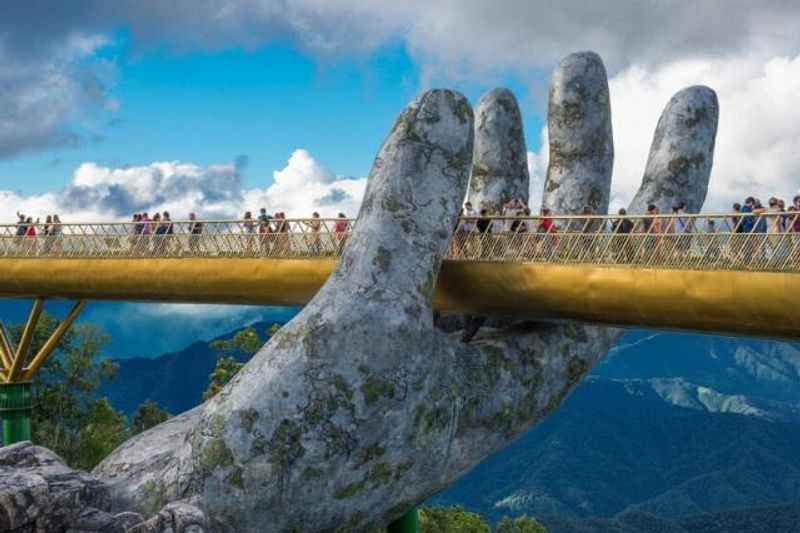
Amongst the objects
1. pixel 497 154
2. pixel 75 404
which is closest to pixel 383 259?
pixel 497 154

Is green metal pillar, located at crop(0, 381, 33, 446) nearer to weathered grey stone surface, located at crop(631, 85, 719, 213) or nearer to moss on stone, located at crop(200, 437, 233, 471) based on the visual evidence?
moss on stone, located at crop(200, 437, 233, 471)

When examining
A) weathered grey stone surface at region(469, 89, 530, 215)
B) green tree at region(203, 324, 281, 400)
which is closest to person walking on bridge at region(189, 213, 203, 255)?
weathered grey stone surface at region(469, 89, 530, 215)

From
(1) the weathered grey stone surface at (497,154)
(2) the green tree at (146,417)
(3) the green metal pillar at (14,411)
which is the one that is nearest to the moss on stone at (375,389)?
(1) the weathered grey stone surface at (497,154)

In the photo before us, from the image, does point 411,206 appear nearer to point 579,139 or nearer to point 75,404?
point 579,139

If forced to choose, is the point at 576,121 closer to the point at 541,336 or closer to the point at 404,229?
the point at 541,336

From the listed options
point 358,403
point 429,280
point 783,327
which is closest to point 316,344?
point 358,403

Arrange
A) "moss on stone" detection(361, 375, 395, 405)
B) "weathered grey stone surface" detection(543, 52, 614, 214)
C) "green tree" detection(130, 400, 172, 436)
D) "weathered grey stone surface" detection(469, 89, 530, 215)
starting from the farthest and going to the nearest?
"green tree" detection(130, 400, 172, 436), "weathered grey stone surface" detection(469, 89, 530, 215), "weathered grey stone surface" detection(543, 52, 614, 214), "moss on stone" detection(361, 375, 395, 405)

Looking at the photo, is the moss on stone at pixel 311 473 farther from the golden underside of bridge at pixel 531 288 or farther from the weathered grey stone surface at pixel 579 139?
the weathered grey stone surface at pixel 579 139
